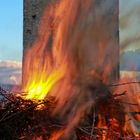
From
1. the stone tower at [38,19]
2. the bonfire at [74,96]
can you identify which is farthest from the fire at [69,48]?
the stone tower at [38,19]

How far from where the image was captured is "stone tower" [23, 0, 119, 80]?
9.09 meters

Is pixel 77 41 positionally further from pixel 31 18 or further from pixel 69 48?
pixel 31 18

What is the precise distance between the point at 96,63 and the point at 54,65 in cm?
86

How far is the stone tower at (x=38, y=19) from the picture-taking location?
9.09 meters

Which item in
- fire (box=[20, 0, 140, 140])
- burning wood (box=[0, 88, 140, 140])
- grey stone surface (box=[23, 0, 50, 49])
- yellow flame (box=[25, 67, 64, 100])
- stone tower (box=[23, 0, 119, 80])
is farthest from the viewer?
grey stone surface (box=[23, 0, 50, 49])

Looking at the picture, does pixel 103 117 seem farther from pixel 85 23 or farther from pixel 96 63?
pixel 85 23

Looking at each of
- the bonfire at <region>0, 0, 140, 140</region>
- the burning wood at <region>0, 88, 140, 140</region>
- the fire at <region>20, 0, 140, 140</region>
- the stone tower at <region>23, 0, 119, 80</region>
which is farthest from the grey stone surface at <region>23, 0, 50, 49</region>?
the burning wood at <region>0, 88, 140, 140</region>

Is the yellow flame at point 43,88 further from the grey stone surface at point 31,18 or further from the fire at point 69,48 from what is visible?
the grey stone surface at point 31,18

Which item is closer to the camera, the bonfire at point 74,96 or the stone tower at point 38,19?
the bonfire at point 74,96

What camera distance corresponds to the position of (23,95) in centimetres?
612

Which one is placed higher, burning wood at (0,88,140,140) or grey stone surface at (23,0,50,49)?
grey stone surface at (23,0,50,49)

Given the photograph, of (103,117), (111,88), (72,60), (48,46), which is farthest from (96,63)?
(103,117)

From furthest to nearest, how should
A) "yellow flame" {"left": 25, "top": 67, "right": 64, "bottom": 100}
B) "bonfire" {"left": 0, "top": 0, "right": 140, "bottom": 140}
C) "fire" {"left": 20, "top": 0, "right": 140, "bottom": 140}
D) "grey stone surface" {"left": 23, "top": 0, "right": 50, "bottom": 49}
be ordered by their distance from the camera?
"grey stone surface" {"left": 23, "top": 0, "right": 50, "bottom": 49}
"fire" {"left": 20, "top": 0, "right": 140, "bottom": 140}
"yellow flame" {"left": 25, "top": 67, "right": 64, "bottom": 100}
"bonfire" {"left": 0, "top": 0, "right": 140, "bottom": 140}

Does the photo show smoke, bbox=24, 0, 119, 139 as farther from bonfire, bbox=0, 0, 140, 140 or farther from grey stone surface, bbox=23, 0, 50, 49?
grey stone surface, bbox=23, 0, 50, 49
